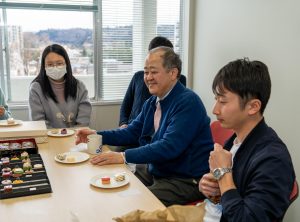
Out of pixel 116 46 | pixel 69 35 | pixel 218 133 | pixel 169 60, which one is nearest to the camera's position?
pixel 169 60

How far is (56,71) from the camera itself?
8.83ft

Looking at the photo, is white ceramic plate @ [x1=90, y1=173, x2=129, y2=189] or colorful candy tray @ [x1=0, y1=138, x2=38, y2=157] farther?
colorful candy tray @ [x1=0, y1=138, x2=38, y2=157]

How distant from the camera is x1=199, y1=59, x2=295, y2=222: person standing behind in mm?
965

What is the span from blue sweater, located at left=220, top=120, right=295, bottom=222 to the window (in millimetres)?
2606

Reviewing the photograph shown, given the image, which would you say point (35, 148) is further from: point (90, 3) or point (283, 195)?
point (90, 3)

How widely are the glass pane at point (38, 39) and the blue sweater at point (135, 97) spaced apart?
71 centimetres

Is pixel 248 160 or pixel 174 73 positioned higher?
pixel 174 73

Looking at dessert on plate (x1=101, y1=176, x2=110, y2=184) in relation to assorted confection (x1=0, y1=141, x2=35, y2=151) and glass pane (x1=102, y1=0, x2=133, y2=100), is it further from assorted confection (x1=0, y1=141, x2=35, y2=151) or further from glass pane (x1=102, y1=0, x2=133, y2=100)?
glass pane (x1=102, y1=0, x2=133, y2=100)

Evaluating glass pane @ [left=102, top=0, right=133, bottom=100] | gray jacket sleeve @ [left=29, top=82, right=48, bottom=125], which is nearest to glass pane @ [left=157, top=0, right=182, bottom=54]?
glass pane @ [left=102, top=0, right=133, bottom=100]

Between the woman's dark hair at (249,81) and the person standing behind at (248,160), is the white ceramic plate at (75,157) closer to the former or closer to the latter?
the person standing behind at (248,160)

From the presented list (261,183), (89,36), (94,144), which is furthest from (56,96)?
(261,183)

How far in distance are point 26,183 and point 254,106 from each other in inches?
36.9

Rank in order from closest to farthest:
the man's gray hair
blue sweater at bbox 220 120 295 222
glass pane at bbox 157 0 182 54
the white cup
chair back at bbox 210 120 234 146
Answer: blue sweater at bbox 220 120 295 222
the white cup
the man's gray hair
chair back at bbox 210 120 234 146
glass pane at bbox 157 0 182 54

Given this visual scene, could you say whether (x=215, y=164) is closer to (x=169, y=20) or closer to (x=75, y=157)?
(x=75, y=157)
